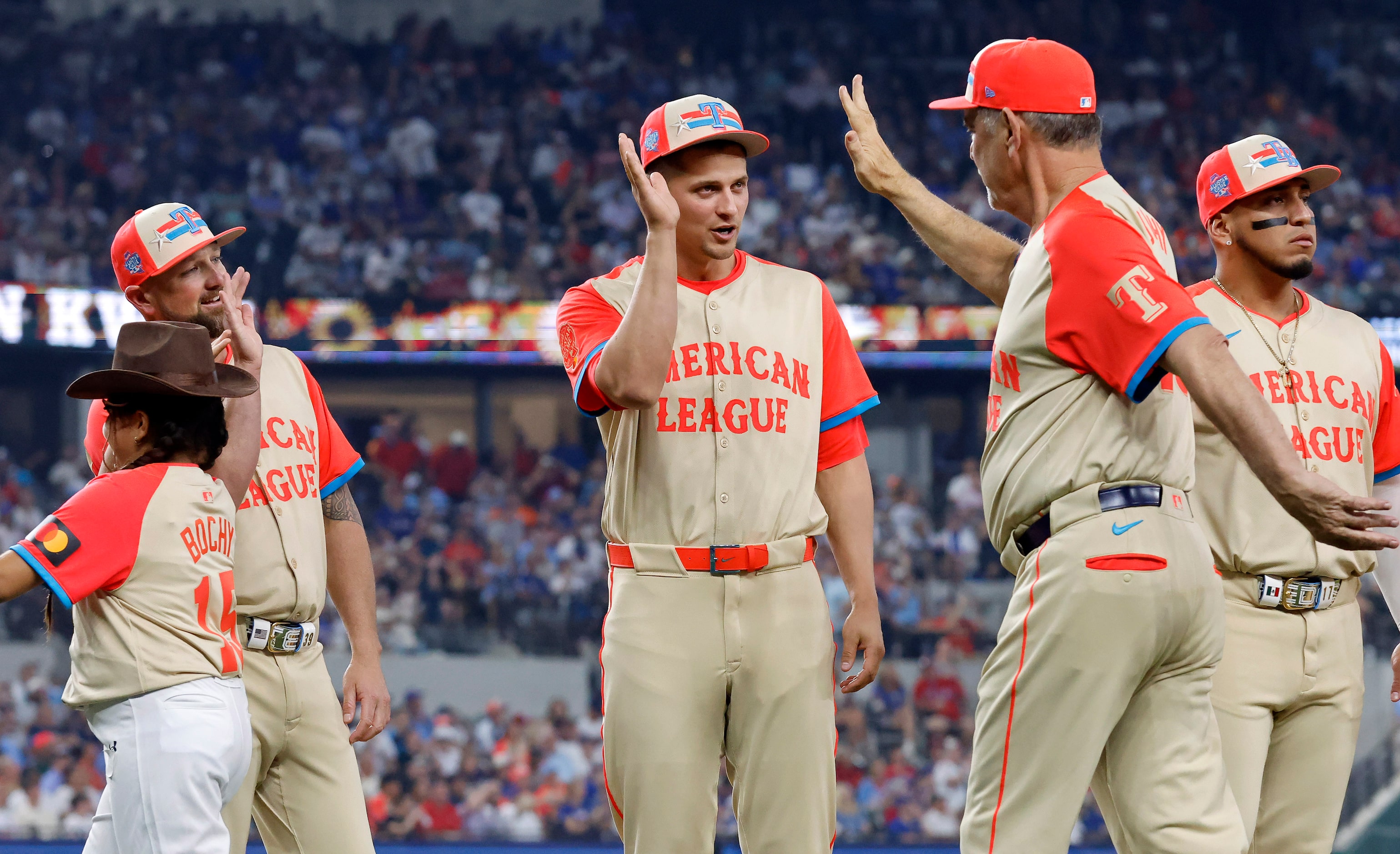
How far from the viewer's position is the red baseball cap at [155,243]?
14.2 ft

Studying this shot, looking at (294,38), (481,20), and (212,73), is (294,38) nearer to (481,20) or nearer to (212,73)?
(212,73)

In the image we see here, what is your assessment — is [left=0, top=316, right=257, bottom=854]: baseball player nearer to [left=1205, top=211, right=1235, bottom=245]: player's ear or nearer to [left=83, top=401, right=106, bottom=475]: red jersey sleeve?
[left=83, top=401, right=106, bottom=475]: red jersey sleeve

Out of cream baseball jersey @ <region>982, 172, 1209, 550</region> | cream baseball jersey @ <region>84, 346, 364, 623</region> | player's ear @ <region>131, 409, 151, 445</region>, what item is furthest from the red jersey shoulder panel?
player's ear @ <region>131, 409, 151, 445</region>

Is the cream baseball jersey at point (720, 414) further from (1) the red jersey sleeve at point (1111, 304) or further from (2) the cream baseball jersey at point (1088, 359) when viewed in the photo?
(1) the red jersey sleeve at point (1111, 304)

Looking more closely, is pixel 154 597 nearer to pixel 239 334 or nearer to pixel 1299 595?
pixel 239 334

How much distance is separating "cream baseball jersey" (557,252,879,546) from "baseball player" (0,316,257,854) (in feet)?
3.30

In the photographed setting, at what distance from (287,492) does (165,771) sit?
3.33ft

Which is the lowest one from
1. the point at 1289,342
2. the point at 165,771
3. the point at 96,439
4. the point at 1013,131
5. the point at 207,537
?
the point at 165,771

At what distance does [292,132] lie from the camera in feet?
61.4

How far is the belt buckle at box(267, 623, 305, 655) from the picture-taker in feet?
13.7

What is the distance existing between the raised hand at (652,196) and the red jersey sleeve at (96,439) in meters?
1.62

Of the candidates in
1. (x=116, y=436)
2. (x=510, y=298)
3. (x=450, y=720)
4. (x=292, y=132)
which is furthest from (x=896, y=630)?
(x=116, y=436)

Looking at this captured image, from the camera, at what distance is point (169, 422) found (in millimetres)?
3762

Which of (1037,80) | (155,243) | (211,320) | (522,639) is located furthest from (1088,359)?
(522,639)
